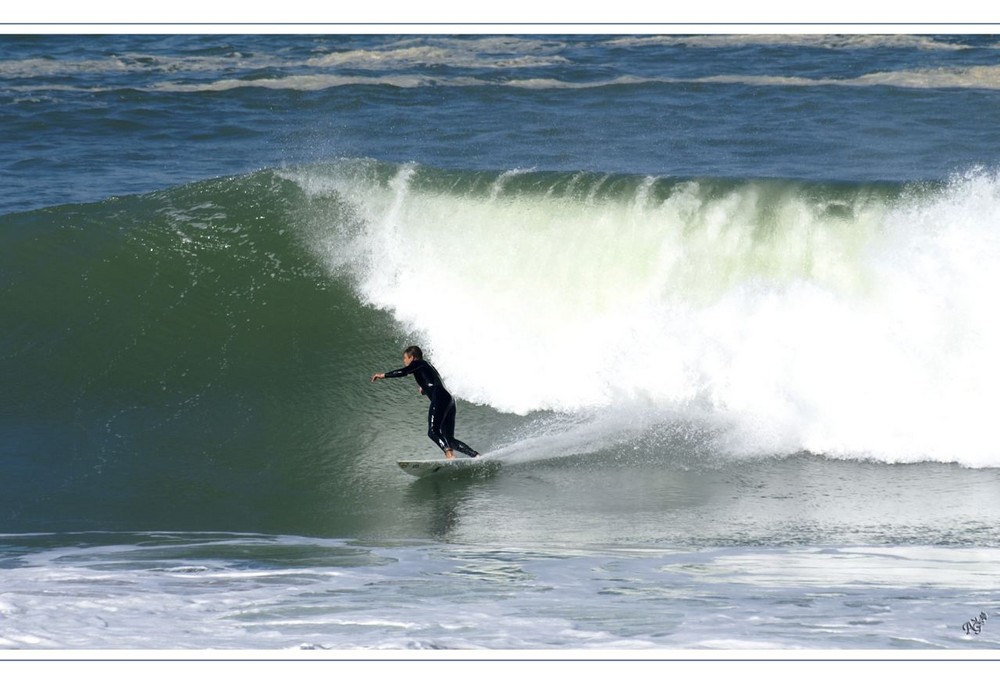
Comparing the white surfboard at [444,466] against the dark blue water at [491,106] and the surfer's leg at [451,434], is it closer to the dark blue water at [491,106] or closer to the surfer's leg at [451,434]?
the surfer's leg at [451,434]

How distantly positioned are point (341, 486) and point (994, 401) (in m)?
5.57

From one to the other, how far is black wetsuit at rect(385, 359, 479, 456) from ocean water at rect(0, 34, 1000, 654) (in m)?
0.32

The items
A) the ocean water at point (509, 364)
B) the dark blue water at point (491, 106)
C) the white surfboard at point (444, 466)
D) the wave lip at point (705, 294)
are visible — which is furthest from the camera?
the dark blue water at point (491, 106)

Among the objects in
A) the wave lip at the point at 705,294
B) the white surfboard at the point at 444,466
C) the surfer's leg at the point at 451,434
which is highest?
the wave lip at the point at 705,294

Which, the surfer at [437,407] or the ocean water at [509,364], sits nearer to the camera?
the ocean water at [509,364]

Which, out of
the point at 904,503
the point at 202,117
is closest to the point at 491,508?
the point at 904,503

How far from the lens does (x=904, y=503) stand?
338 inches

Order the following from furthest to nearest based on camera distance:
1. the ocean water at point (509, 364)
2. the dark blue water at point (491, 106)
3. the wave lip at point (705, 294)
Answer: the dark blue water at point (491, 106), the wave lip at point (705, 294), the ocean water at point (509, 364)

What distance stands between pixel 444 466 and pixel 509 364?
6.96 ft

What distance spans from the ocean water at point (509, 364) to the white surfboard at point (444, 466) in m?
0.12

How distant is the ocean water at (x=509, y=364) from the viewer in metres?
6.59

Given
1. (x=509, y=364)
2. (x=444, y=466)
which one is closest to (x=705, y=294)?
(x=509, y=364)

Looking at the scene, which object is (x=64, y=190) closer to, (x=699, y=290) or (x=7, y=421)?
(x=7, y=421)

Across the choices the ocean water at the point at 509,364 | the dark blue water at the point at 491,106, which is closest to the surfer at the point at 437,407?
the ocean water at the point at 509,364
